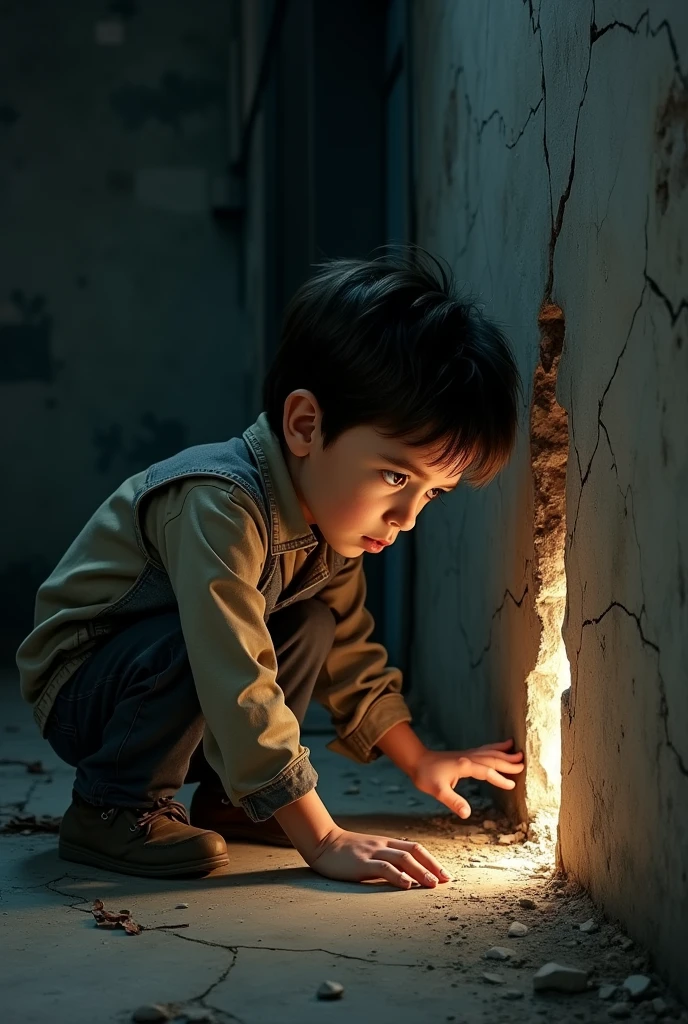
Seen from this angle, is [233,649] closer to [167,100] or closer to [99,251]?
[99,251]

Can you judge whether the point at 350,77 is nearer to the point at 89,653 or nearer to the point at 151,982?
the point at 89,653

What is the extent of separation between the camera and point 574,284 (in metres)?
1.42

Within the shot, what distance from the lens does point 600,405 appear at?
1318 millimetres

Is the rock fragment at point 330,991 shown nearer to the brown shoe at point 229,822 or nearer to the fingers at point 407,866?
the fingers at point 407,866

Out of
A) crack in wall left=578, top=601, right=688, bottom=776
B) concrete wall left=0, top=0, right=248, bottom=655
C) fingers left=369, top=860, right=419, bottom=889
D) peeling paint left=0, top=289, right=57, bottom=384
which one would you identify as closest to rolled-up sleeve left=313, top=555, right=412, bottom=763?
fingers left=369, top=860, right=419, bottom=889

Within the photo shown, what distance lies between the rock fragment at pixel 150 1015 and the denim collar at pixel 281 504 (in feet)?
2.07

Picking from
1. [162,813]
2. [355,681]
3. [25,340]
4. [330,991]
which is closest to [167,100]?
[25,340]

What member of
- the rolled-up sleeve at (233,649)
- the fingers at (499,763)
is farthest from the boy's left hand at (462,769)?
the rolled-up sleeve at (233,649)

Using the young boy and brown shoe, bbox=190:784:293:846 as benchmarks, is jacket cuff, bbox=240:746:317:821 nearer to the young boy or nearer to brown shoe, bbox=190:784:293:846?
the young boy

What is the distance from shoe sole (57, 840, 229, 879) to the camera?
4.89ft

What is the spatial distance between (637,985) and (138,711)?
702 mm

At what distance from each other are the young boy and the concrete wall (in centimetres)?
304

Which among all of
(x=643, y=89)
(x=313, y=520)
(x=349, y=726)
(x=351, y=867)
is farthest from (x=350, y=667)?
(x=643, y=89)

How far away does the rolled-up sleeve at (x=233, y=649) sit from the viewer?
1388 mm
